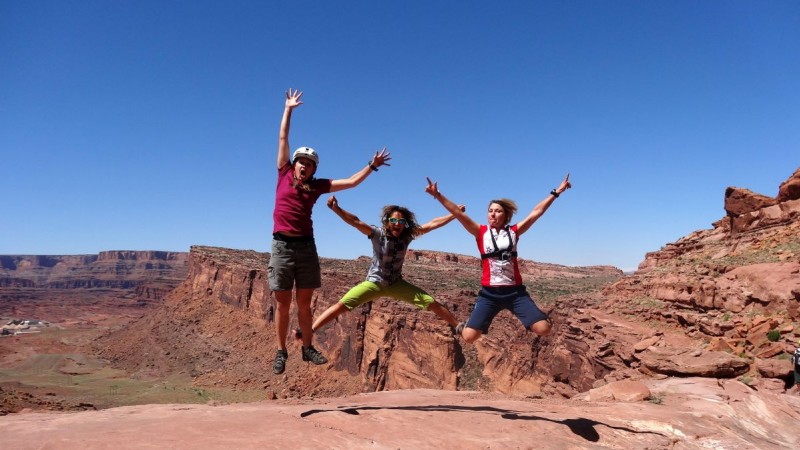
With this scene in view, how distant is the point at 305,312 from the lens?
258 inches

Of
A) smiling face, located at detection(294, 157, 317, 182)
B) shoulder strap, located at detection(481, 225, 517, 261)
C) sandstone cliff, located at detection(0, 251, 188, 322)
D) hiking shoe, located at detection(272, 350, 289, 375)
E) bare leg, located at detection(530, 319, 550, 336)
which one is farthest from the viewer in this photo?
sandstone cliff, located at detection(0, 251, 188, 322)

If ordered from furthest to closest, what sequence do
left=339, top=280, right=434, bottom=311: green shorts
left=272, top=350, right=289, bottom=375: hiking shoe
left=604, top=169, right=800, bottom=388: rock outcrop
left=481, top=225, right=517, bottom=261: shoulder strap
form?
left=604, top=169, right=800, bottom=388: rock outcrop → left=339, top=280, right=434, bottom=311: green shorts → left=481, top=225, right=517, bottom=261: shoulder strap → left=272, top=350, right=289, bottom=375: hiking shoe

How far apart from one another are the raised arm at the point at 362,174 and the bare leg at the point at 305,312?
1488 millimetres

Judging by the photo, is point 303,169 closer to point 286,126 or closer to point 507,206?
point 286,126

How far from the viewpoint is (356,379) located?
95.8 ft

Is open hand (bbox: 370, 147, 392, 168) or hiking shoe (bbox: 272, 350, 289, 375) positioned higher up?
open hand (bbox: 370, 147, 392, 168)

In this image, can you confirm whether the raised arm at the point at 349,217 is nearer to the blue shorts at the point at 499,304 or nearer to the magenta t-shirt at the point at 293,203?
the magenta t-shirt at the point at 293,203

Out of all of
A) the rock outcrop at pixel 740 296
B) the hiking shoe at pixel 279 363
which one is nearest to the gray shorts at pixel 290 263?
the hiking shoe at pixel 279 363

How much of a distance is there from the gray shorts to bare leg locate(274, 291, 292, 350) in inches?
4.7

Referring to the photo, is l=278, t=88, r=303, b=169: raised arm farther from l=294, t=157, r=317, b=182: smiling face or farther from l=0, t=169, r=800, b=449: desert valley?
l=0, t=169, r=800, b=449: desert valley

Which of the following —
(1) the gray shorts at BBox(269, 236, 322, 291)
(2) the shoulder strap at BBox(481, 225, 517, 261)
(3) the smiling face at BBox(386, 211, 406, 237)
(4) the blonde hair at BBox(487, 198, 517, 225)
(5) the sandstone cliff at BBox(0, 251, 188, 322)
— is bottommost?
(5) the sandstone cliff at BBox(0, 251, 188, 322)

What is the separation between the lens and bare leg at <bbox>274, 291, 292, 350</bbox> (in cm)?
634

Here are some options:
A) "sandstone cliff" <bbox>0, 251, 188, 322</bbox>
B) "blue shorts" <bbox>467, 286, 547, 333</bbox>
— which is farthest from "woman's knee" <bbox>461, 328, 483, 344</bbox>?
"sandstone cliff" <bbox>0, 251, 188, 322</bbox>

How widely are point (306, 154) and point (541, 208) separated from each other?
336cm
